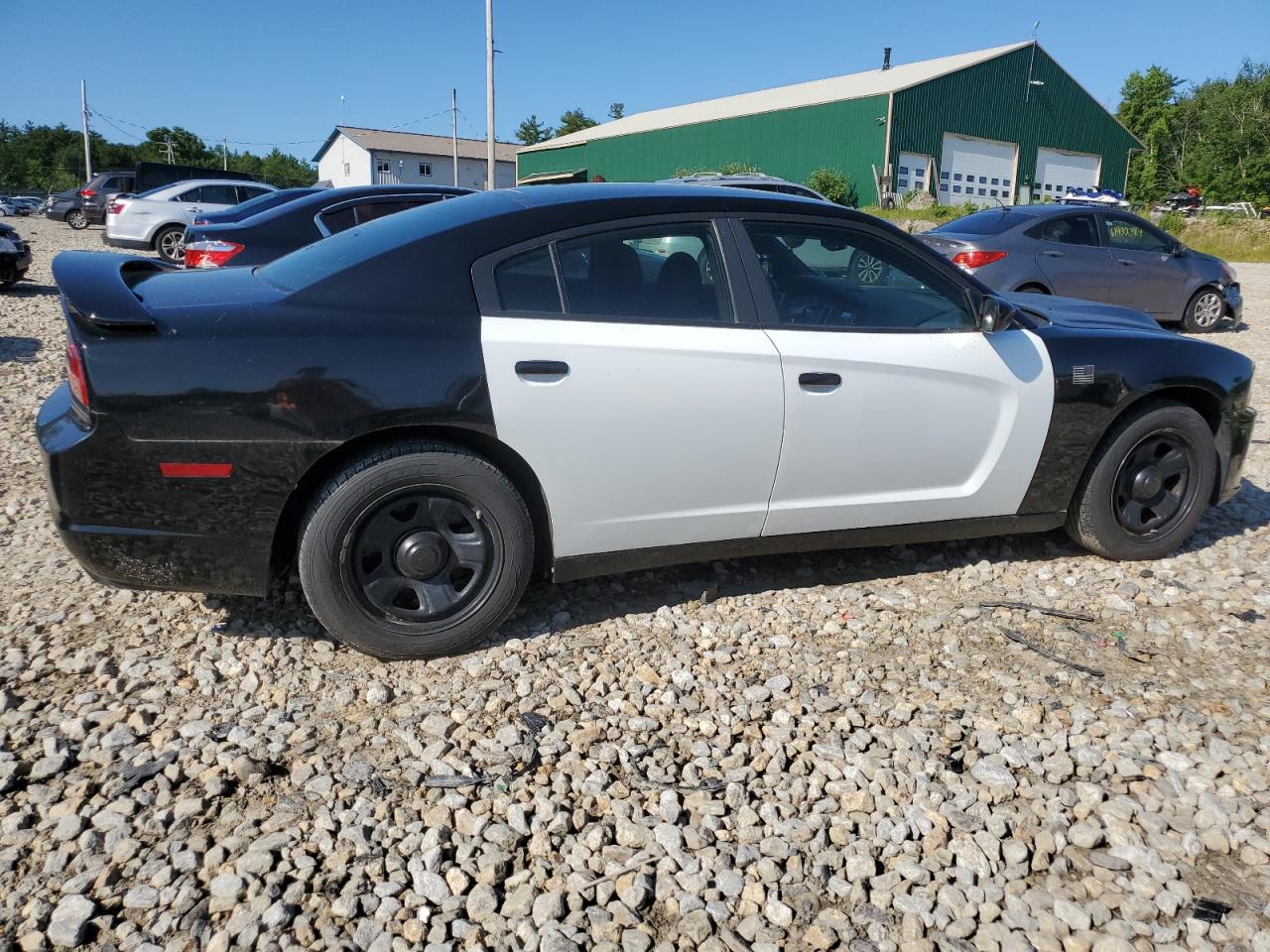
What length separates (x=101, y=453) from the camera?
9.95ft

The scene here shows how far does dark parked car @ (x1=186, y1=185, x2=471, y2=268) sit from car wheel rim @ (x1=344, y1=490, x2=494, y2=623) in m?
4.46

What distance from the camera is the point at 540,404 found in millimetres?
3307

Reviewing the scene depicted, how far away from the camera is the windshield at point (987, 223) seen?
10609 millimetres

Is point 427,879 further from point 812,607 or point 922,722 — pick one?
point 812,607

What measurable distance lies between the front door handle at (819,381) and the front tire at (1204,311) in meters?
10.2

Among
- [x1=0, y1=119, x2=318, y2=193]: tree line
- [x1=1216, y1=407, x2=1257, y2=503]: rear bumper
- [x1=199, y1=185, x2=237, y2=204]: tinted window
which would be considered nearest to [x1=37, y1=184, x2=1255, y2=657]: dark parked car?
[x1=1216, y1=407, x2=1257, y2=503]: rear bumper

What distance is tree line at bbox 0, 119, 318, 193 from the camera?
2975 inches

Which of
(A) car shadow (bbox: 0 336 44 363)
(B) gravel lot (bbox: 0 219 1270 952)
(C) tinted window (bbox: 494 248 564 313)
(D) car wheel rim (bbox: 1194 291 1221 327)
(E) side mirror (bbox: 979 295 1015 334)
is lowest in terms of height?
(B) gravel lot (bbox: 0 219 1270 952)

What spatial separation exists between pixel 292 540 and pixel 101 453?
65cm

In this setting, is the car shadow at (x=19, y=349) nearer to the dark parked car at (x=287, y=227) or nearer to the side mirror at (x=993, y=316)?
the dark parked car at (x=287, y=227)

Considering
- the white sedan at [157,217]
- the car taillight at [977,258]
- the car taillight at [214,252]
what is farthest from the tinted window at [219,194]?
the car taillight at [977,258]

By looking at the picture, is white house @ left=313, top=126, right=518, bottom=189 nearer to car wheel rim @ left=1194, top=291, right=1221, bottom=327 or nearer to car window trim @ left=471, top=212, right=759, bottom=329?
car wheel rim @ left=1194, top=291, right=1221, bottom=327

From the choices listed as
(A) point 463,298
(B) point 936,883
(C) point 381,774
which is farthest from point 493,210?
(B) point 936,883

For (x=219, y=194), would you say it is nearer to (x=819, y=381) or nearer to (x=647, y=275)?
(x=647, y=275)
